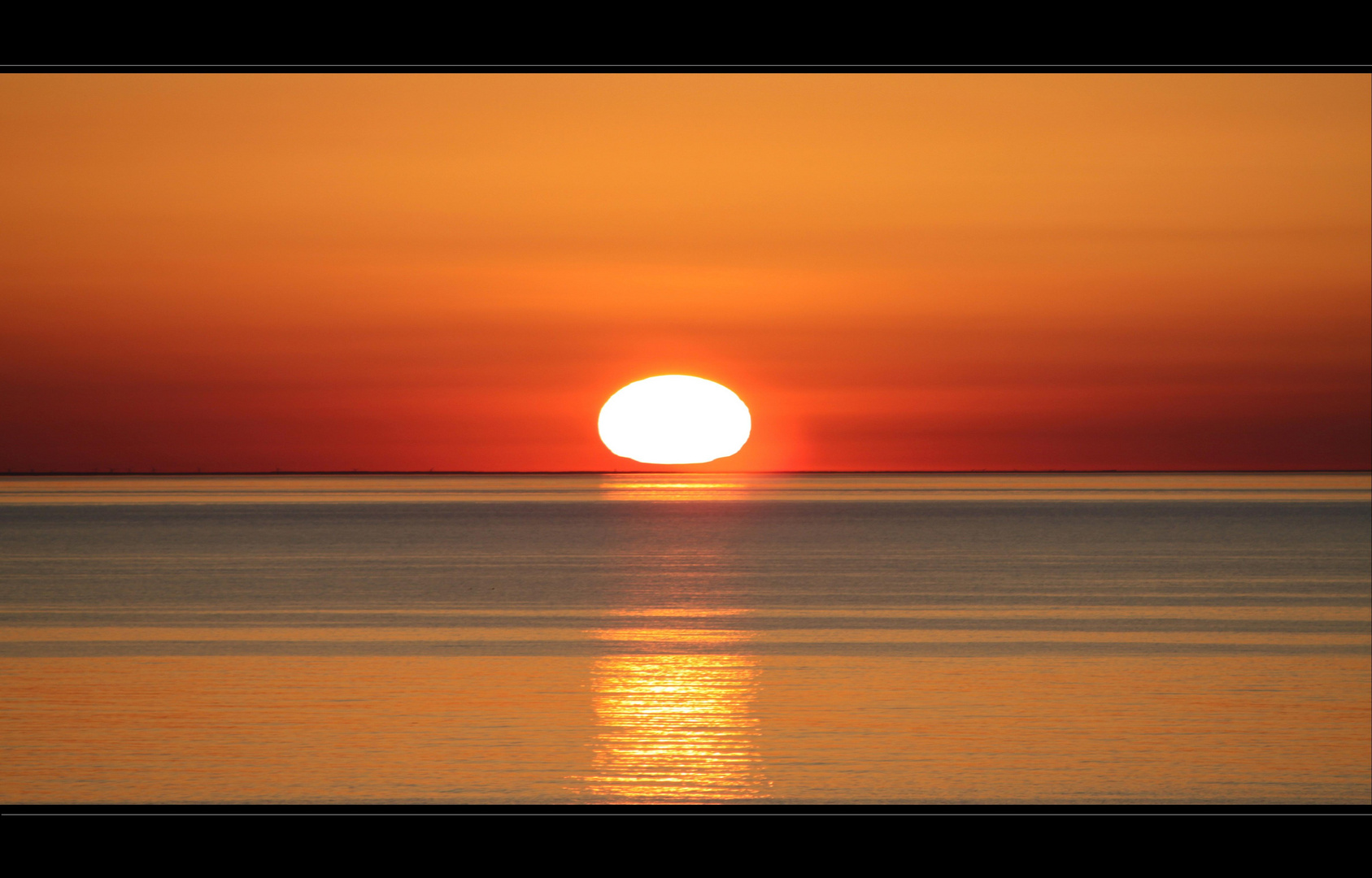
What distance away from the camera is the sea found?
11.3m

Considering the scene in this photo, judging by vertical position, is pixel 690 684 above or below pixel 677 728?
above

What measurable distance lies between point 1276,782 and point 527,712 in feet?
25.2

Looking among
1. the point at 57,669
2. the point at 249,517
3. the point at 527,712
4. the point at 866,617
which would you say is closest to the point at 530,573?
the point at 866,617

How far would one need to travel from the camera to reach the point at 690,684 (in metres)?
16.2

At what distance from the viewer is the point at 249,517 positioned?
305 ft

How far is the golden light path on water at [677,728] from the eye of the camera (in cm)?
1082

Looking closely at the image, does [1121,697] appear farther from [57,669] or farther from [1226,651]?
[57,669]

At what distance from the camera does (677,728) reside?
13.2 meters

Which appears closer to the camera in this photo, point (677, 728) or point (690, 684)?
point (677, 728)

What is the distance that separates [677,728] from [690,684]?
9.84ft

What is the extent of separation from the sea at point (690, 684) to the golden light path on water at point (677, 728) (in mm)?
51

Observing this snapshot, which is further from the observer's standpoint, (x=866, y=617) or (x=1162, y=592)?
(x=1162, y=592)

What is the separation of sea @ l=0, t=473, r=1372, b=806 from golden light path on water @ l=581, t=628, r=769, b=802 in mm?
51

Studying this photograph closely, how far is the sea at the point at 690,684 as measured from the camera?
11273 millimetres
